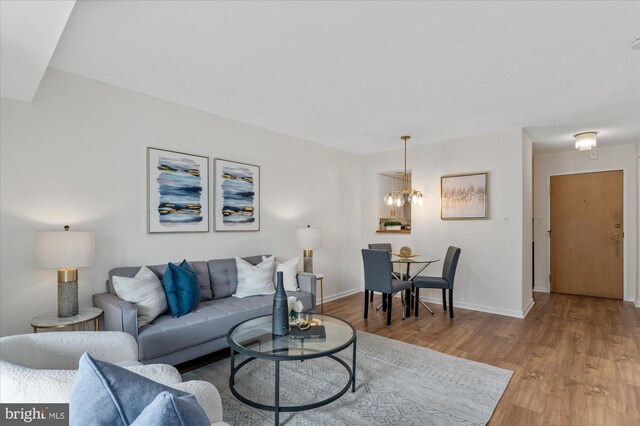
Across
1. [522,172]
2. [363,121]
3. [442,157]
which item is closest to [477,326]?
[522,172]

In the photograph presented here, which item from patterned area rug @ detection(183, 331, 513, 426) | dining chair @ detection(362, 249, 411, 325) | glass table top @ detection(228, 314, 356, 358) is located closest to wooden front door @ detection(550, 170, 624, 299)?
dining chair @ detection(362, 249, 411, 325)

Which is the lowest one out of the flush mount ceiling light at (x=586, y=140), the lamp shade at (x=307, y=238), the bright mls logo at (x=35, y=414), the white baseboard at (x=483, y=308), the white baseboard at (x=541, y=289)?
the white baseboard at (x=541, y=289)

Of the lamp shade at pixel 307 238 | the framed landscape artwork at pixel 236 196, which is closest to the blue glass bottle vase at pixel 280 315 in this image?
the framed landscape artwork at pixel 236 196

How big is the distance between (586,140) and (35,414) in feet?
19.9

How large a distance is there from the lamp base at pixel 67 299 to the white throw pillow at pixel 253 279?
140 cm

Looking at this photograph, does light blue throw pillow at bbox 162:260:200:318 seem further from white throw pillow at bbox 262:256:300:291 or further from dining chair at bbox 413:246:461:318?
dining chair at bbox 413:246:461:318

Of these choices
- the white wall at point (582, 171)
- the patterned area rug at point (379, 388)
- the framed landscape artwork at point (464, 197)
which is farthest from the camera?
the white wall at point (582, 171)

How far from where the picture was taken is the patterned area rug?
211 centimetres

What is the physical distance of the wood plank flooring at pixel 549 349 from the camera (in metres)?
2.21

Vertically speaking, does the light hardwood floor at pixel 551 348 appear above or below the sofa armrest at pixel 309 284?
below

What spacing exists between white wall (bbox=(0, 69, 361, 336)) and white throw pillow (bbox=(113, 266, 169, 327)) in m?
0.44

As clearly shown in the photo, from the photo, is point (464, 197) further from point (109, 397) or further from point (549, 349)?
point (109, 397)

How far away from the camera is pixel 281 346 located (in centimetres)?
216

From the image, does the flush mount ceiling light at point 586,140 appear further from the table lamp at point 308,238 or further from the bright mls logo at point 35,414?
the bright mls logo at point 35,414
